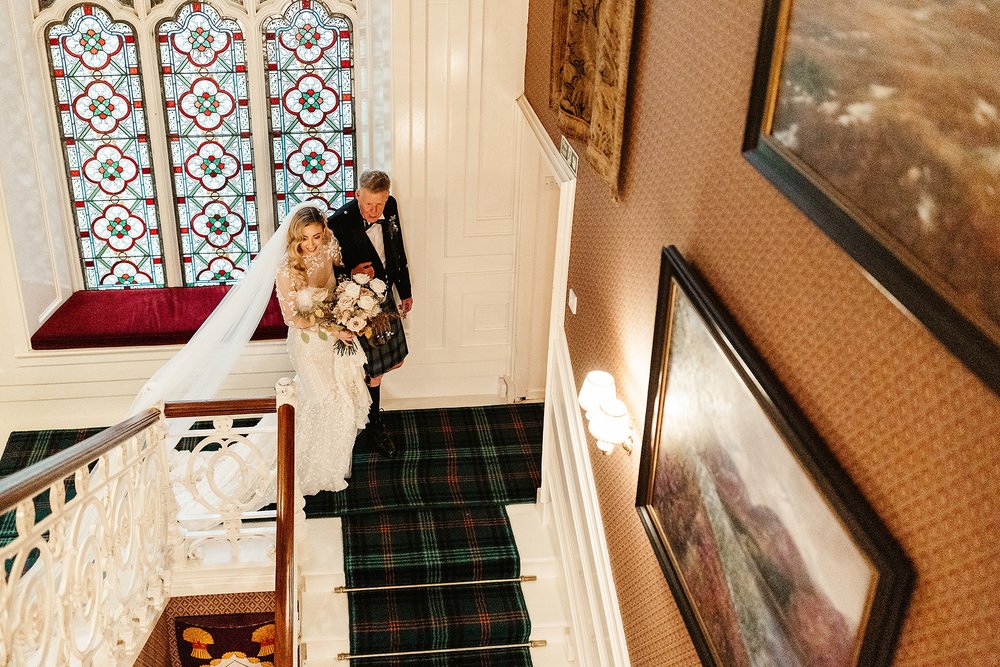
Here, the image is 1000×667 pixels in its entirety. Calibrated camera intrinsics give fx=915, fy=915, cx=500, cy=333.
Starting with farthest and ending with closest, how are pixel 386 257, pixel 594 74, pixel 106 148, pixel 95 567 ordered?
1. pixel 106 148
2. pixel 386 257
3. pixel 594 74
4. pixel 95 567

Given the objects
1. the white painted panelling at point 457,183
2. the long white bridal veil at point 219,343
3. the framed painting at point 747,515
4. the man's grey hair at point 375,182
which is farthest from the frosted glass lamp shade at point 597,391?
the white painted panelling at point 457,183

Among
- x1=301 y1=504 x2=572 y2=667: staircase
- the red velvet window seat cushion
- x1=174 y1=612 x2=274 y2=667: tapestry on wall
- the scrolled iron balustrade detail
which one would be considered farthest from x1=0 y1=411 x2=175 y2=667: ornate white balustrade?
the red velvet window seat cushion

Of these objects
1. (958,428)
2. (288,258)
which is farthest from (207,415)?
(958,428)

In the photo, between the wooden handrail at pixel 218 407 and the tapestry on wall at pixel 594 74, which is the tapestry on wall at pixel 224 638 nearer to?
the wooden handrail at pixel 218 407

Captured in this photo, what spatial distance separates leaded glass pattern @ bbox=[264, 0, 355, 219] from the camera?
6035mm

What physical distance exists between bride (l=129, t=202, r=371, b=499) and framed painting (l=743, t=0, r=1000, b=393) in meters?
3.33

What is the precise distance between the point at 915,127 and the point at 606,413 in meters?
2.05

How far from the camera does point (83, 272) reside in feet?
21.1

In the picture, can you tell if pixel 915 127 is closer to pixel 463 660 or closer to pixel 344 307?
pixel 344 307

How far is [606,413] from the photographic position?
3518 millimetres

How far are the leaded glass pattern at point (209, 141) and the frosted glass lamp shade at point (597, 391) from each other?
366 centimetres

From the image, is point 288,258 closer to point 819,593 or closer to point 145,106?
point 145,106

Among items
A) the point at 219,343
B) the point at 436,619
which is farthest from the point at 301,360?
the point at 436,619

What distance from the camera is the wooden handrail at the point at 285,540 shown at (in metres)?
3.93
